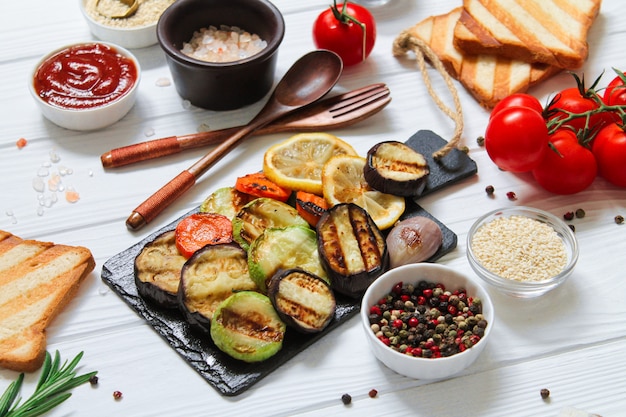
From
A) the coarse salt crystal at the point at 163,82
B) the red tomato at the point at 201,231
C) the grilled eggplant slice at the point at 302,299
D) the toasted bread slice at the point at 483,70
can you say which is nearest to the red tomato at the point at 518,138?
the toasted bread slice at the point at 483,70

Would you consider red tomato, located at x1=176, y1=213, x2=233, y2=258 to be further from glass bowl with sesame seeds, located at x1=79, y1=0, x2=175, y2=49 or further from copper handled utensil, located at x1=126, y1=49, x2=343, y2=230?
glass bowl with sesame seeds, located at x1=79, y1=0, x2=175, y2=49

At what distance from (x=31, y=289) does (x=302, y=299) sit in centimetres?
99

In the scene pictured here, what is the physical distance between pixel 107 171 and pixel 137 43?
809 mm

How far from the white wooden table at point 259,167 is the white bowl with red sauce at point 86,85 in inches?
4.0

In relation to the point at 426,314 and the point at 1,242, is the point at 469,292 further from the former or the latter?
the point at 1,242

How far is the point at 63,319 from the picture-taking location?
289 centimetres

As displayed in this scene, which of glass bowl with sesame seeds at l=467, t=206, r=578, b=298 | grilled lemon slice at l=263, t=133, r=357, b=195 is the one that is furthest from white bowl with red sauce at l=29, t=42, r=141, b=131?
glass bowl with sesame seeds at l=467, t=206, r=578, b=298

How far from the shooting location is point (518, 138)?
122 inches

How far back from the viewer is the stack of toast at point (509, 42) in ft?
12.2

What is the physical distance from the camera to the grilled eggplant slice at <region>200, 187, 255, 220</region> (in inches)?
124

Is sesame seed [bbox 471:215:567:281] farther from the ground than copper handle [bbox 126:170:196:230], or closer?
farther from the ground

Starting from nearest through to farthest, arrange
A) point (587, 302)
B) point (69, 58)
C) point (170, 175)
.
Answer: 1. point (587, 302)
2. point (170, 175)
3. point (69, 58)

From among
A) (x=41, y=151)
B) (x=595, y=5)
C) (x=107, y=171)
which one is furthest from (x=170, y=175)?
(x=595, y=5)

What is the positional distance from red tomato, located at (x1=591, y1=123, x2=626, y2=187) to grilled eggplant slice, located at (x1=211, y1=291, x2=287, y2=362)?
1.50 metres
